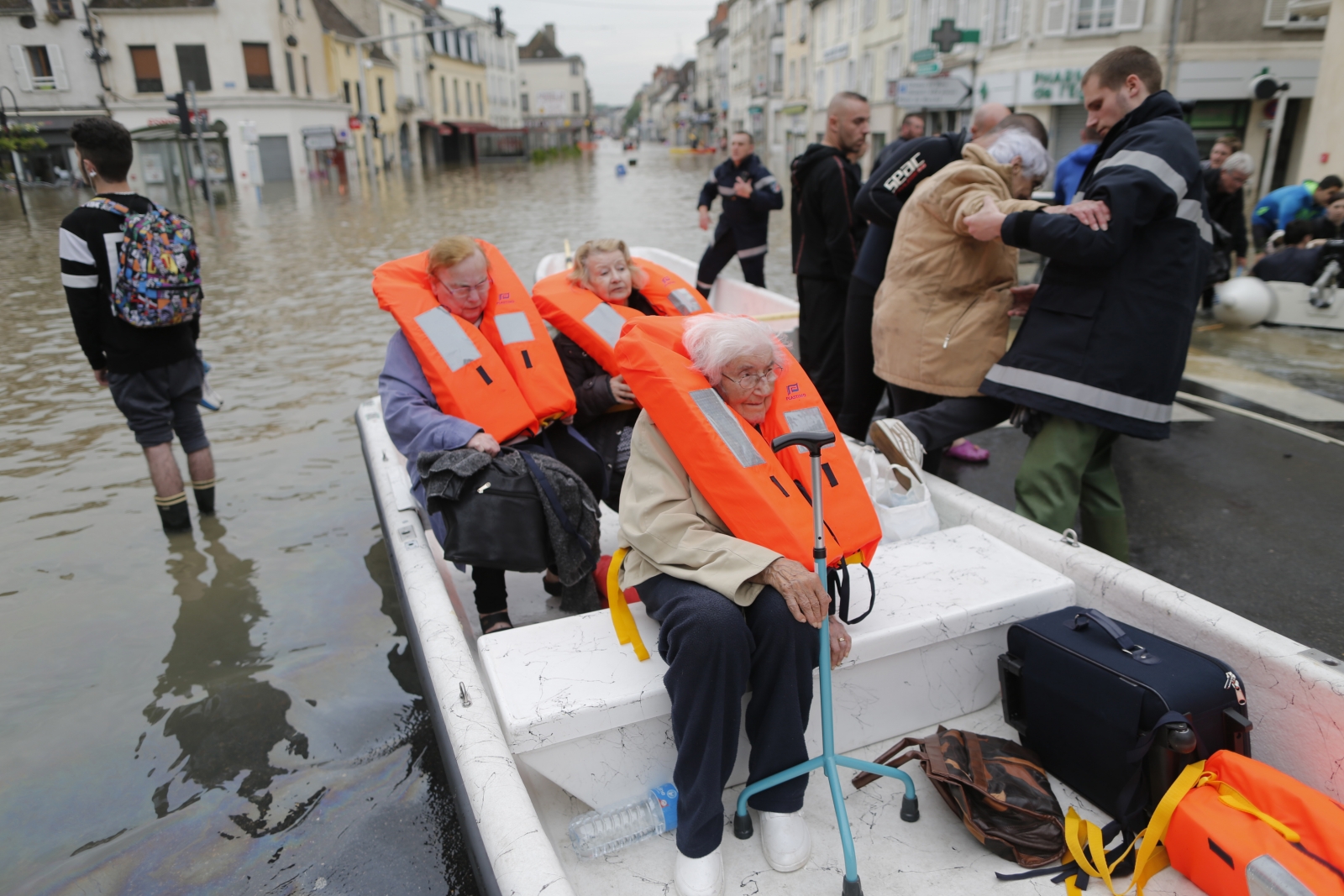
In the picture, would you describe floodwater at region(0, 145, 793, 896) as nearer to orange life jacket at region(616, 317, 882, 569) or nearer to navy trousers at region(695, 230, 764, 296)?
orange life jacket at region(616, 317, 882, 569)

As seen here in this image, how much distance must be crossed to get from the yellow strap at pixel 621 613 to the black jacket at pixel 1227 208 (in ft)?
26.4

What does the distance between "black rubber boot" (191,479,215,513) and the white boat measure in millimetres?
2581

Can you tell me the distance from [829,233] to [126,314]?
11.4 ft

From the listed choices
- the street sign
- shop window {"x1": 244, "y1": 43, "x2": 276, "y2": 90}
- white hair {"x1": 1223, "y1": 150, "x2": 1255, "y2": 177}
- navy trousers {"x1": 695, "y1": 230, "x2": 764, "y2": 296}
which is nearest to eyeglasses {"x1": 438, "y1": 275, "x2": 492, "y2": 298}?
navy trousers {"x1": 695, "y1": 230, "x2": 764, "y2": 296}

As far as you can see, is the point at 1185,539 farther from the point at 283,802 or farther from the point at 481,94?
the point at 481,94

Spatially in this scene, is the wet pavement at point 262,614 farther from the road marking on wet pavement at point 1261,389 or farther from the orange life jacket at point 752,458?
the orange life jacket at point 752,458

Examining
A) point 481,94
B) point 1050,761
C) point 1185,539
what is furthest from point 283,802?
point 481,94

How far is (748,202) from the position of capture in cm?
746

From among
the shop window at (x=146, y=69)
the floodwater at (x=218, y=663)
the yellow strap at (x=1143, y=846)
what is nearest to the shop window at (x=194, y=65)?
the shop window at (x=146, y=69)

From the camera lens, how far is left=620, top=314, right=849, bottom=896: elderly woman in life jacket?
79.7 inches

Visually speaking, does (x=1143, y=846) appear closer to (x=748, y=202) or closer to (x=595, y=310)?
(x=595, y=310)

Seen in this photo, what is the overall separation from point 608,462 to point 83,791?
2.13 meters

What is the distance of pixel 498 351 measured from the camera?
319 cm

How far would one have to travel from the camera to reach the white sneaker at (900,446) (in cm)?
326
